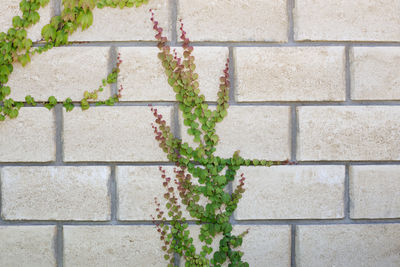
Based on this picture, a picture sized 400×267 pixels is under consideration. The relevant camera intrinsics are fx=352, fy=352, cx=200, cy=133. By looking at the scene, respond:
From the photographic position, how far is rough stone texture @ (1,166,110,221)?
1.67 m

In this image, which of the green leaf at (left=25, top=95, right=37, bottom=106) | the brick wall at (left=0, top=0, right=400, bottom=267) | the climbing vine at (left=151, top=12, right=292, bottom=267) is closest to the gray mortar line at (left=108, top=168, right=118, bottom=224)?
the brick wall at (left=0, top=0, right=400, bottom=267)

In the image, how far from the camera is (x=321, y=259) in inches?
67.6

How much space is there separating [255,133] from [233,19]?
0.55 metres

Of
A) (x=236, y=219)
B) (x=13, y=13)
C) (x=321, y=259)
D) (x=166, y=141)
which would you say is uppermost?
(x=13, y=13)

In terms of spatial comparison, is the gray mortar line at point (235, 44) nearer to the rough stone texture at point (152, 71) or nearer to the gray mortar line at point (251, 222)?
the rough stone texture at point (152, 71)

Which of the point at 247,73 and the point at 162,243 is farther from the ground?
the point at 247,73

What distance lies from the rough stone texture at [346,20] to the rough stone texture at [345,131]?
0.35 metres

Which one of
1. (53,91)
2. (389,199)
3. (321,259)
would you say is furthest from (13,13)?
(389,199)

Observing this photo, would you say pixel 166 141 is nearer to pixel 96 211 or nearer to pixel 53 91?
pixel 96 211

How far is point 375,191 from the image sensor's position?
1.70 meters

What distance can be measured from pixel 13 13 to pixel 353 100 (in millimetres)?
1653

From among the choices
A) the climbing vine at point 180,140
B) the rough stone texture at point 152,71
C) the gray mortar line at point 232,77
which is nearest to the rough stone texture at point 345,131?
the climbing vine at point 180,140

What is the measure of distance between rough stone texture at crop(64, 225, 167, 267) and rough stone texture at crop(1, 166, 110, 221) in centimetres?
9

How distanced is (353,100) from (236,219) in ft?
2.63
